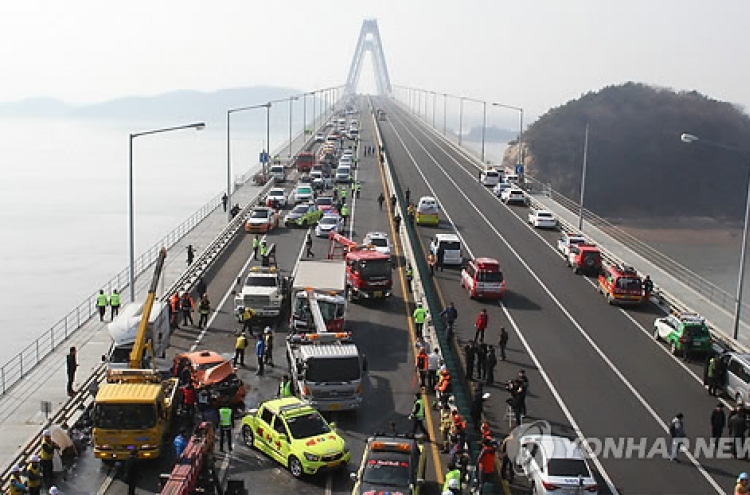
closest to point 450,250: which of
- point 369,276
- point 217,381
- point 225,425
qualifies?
point 369,276

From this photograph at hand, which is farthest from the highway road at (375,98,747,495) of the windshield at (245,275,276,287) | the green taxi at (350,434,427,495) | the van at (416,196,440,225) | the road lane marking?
the windshield at (245,275,276,287)

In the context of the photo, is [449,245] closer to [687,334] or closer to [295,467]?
[687,334]

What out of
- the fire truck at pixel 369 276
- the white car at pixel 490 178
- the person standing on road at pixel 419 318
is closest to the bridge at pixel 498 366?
the person standing on road at pixel 419 318

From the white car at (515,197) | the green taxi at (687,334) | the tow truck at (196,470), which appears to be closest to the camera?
the tow truck at (196,470)

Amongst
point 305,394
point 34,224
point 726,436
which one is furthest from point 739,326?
point 34,224

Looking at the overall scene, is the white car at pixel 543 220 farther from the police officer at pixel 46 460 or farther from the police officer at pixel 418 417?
the police officer at pixel 46 460

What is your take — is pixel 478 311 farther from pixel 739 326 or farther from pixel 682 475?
pixel 682 475

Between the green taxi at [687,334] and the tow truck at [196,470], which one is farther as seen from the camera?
the green taxi at [687,334]
